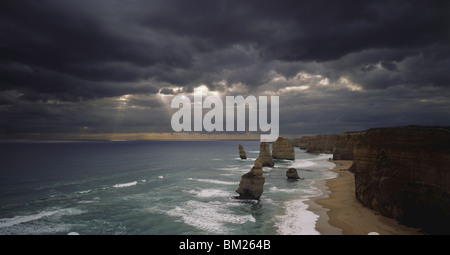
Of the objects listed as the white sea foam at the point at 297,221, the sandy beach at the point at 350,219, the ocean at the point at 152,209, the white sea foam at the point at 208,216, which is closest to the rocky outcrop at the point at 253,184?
the ocean at the point at 152,209

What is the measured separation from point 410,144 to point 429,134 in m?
1.80

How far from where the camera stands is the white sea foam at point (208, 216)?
24.1m

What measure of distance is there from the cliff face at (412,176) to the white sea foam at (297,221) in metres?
7.56

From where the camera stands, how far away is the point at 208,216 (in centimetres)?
2730

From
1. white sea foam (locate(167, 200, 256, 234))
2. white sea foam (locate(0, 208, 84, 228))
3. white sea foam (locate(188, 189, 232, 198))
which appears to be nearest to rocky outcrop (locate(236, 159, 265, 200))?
white sea foam (locate(188, 189, 232, 198))

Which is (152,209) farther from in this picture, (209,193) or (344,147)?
(344,147)

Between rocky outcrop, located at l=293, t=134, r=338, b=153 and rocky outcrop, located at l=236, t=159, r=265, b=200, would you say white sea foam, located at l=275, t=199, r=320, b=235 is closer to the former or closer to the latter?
rocky outcrop, located at l=236, t=159, r=265, b=200

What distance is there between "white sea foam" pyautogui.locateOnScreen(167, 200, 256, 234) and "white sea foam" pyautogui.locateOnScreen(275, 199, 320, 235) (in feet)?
11.4

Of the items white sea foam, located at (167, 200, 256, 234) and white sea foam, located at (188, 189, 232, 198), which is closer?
white sea foam, located at (167, 200, 256, 234)

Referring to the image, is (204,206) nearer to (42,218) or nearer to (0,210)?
(42,218)

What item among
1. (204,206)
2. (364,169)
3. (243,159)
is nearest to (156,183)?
(204,206)

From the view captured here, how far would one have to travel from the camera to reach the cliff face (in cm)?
1966

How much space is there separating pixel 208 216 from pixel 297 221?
33.6 ft

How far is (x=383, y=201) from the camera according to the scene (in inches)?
959
